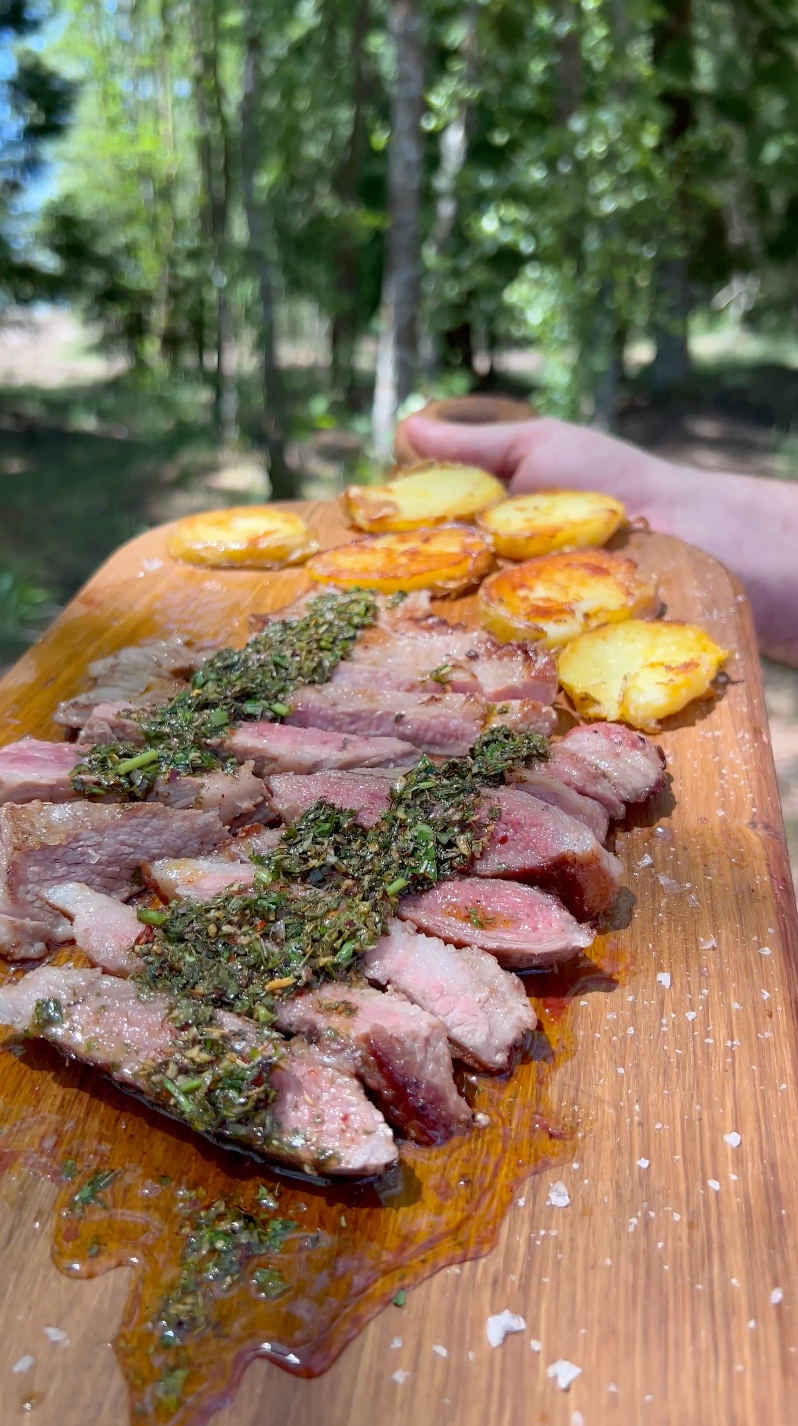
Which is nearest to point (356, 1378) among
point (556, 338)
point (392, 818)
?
point (392, 818)

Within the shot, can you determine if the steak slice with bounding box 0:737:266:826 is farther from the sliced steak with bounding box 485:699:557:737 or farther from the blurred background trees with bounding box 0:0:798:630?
the blurred background trees with bounding box 0:0:798:630

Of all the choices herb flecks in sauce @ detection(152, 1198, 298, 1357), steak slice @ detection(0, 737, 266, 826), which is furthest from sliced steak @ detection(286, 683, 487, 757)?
herb flecks in sauce @ detection(152, 1198, 298, 1357)

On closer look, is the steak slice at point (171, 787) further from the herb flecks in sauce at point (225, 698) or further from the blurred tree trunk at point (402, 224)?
the blurred tree trunk at point (402, 224)

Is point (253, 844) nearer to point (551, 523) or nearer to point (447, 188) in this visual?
point (551, 523)

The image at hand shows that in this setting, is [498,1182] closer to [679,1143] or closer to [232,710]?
[679,1143]

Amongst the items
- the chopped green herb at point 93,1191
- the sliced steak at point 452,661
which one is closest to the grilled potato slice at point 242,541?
the sliced steak at point 452,661
